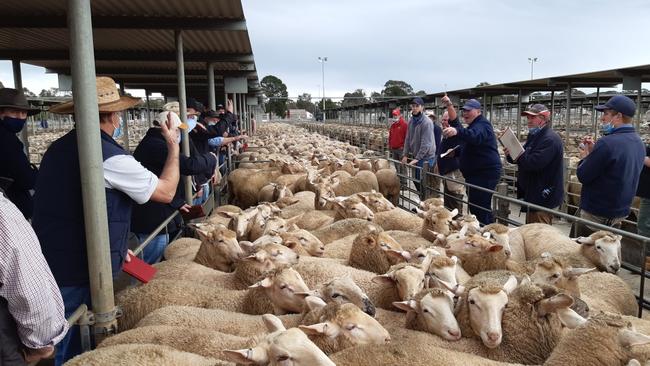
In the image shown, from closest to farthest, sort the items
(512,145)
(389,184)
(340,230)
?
(340,230) → (512,145) → (389,184)

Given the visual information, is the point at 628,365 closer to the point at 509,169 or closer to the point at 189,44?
the point at 189,44

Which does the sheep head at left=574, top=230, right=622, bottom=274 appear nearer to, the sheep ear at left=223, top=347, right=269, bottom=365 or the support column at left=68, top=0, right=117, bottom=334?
the sheep ear at left=223, top=347, right=269, bottom=365

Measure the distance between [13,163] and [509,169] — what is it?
11426 millimetres

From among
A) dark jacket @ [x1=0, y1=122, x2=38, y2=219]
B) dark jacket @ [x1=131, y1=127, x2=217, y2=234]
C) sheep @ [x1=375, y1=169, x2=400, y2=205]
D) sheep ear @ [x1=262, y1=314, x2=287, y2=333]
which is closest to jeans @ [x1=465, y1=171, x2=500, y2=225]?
sheep @ [x1=375, y1=169, x2=400, y2=205]

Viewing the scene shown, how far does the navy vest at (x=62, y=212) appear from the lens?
9.36 feet

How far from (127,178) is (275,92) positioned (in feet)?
398

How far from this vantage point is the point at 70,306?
300 cm

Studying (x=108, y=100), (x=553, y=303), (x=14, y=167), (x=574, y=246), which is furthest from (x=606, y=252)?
(x=14, y=167)

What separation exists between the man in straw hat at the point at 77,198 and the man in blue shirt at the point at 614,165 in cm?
422

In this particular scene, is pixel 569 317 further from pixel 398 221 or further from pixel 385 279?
pixel 398 221

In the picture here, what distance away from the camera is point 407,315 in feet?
11.5

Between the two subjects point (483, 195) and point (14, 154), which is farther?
point (483, 195)

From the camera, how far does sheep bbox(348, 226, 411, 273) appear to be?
4820 millimetres

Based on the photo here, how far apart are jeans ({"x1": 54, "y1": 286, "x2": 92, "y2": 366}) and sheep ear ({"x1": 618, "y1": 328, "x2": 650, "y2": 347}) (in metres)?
2.89
